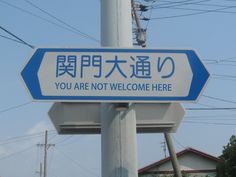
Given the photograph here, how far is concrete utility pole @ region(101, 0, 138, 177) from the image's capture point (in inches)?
131

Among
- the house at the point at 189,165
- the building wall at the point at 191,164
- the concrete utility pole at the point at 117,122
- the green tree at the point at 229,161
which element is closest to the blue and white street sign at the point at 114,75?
the concrete utility pole at the point at 117,122

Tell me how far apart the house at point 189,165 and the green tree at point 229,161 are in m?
6.51

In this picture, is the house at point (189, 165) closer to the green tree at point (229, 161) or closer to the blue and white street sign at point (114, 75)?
the green tree at point (229, 161)

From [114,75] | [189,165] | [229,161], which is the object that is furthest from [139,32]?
[114,75]

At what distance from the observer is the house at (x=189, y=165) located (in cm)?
2900

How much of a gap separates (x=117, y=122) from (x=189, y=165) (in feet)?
87.0

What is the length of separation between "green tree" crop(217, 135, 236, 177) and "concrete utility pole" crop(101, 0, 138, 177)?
18.7 metres

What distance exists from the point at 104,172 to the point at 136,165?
0.23 m

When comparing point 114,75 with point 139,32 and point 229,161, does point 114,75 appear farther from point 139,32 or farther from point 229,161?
point 229,161

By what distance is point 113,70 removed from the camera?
3.41 meters

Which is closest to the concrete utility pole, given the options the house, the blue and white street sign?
the blue and white street sign

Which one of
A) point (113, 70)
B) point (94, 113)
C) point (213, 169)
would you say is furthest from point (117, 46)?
point (213, 169)

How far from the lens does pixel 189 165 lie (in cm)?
2922

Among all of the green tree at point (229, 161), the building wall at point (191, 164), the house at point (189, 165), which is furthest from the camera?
the building wall at point (191, 164)
